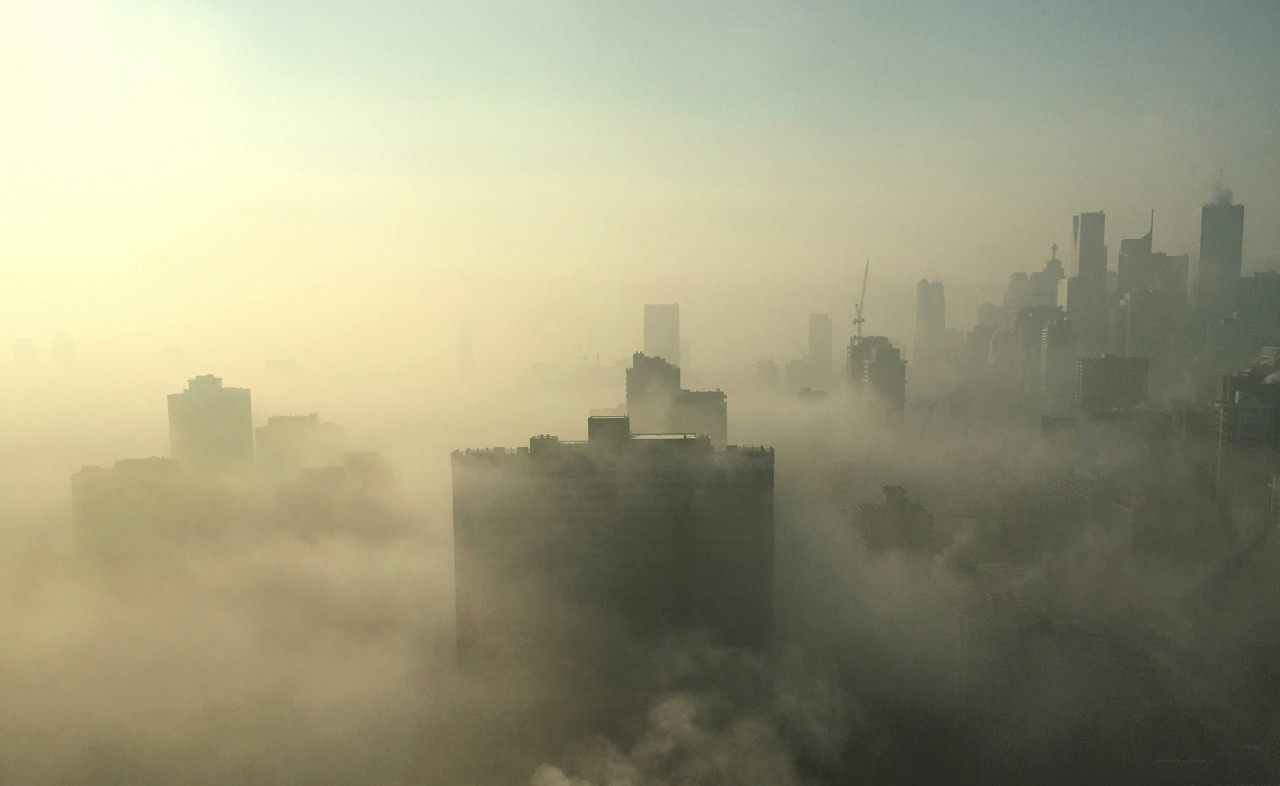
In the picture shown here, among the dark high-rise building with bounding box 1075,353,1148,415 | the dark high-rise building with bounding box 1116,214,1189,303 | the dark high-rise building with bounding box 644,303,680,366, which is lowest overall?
the dark high-rise building with bounding box 1075,353,1148,415

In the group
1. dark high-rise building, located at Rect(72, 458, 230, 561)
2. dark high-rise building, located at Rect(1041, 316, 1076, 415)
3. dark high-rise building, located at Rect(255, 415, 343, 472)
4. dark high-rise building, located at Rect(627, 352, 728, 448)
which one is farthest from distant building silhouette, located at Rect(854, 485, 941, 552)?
dark high-rise building, located at Rect(72, 458, 230, 561)

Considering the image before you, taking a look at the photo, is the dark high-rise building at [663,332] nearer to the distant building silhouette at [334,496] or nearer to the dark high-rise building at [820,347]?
the distant building silhouette at [334,496]

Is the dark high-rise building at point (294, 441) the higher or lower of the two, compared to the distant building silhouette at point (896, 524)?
higher

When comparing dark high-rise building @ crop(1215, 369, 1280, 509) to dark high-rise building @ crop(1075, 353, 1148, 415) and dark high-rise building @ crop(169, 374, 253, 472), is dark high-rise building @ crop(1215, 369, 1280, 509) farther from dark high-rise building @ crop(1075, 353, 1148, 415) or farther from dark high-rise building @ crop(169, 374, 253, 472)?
dark high-rise building @ crop(169, 374, 253, 472)

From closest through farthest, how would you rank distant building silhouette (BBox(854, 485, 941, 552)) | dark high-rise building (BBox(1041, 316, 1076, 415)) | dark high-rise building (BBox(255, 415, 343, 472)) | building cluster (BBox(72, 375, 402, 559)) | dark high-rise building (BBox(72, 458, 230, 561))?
dark high-rise building (BBox(72, 458, 230, 561)) → building cluster (BBox(72, 375, 402, 559)) → distant building silhouette (BBox(854, 485, 941, 552)) → dark high-rise building (BBox(255, 415, 343, 472)) → dark high-rise building (BBox(1041, 316, 1076, 415))

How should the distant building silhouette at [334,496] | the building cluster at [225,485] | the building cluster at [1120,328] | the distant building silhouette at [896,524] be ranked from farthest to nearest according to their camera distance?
the building cluster at [1120,328], the distant building silhouette at [334,496], the distant building silhouette at [896,524], the building cluster at [225,485]

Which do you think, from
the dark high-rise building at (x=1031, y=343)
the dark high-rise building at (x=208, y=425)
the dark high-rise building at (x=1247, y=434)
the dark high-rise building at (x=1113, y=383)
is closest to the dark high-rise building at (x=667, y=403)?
the dark high-rise building at (x=208, y=425)

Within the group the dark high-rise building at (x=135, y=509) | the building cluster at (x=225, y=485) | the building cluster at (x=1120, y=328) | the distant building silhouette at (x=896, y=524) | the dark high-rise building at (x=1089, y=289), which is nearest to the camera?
the dark high-rise building at (x=135, y=509)
